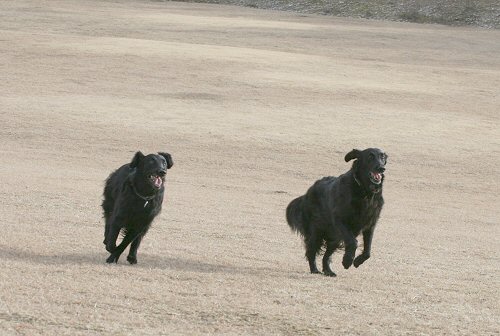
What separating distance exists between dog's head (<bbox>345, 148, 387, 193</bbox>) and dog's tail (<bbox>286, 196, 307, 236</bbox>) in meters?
1.14

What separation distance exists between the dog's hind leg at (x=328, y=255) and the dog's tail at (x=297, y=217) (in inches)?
16.0

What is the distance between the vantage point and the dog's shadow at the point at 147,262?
10414mm

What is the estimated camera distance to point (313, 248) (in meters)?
11.7

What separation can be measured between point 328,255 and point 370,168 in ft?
3.84

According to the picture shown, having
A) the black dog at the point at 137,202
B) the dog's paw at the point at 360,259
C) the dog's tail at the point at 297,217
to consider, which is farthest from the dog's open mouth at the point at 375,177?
the black dog at the point at 137,202

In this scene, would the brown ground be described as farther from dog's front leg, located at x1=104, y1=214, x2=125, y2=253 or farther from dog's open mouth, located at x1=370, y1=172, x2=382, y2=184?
dog's open mouth, located at x1=370, y1=172, x2=382, y2=184

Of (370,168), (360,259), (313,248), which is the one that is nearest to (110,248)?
(313,248)

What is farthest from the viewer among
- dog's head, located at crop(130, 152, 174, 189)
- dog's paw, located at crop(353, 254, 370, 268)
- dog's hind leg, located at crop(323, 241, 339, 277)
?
dog's hind leg, located at crop(323, 241, 339, 277)

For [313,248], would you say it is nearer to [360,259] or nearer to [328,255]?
[328,255]

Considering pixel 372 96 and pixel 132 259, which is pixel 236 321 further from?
pixel 372 96

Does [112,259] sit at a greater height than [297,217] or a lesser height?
lesser

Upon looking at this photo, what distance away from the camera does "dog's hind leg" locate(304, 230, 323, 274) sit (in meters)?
11.6

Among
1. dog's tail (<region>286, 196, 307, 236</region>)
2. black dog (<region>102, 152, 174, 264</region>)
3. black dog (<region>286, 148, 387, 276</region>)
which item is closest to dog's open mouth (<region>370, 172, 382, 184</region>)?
black dog (<region>286, 148, 387, 276</region>)

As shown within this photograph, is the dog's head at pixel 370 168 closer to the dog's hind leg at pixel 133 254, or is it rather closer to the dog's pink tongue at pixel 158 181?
the dog's pink tongue at pixel 158 181
